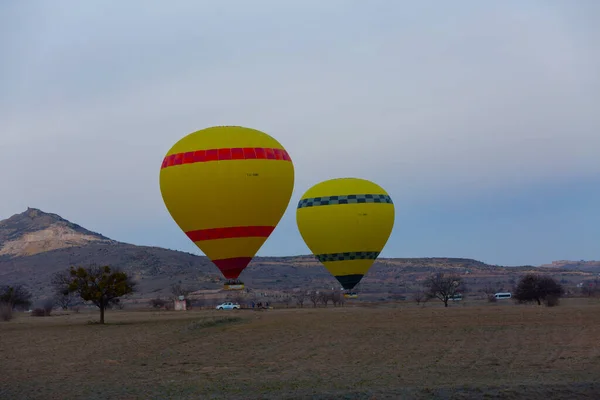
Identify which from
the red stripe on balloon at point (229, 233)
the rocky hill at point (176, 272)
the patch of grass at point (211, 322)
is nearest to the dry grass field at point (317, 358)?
the patch of grass at point (211, 322)

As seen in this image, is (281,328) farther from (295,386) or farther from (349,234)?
(295,386)

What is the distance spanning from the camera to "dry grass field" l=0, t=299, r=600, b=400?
24.8 meters

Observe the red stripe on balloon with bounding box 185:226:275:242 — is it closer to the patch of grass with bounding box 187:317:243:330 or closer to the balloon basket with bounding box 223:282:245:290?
the balloon basket with bounding box 223:282:245:290

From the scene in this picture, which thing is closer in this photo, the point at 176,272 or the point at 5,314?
the point at 5,314

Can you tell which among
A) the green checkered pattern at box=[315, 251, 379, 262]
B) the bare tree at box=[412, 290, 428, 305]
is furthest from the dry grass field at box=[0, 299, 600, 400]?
the bare tree at box=[412, 290, 428, 305]

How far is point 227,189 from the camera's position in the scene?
4788cm

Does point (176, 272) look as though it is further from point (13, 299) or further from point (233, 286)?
point (233, 286)

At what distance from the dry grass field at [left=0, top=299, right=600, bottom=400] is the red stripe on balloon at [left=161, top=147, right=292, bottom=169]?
940cm

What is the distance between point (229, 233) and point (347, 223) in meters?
15.4

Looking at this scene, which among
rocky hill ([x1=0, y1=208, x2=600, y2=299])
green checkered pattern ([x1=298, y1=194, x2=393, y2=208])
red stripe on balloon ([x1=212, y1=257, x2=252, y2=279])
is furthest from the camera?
rocky hill ([x1=0, y1=208, x2=600, y2=299])

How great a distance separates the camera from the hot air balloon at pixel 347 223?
62594 mm

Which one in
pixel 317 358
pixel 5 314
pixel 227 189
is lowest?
pixel 317 358

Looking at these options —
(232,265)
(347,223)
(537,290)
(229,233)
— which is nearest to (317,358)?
(229,233)

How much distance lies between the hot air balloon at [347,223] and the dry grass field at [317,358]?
8240mm
